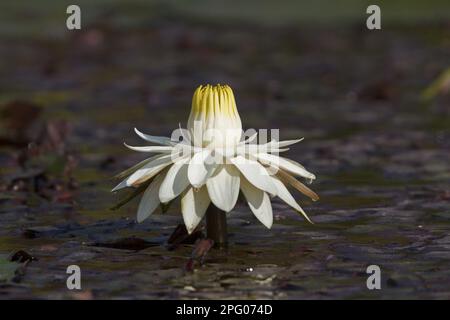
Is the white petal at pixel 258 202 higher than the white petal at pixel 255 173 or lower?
lower

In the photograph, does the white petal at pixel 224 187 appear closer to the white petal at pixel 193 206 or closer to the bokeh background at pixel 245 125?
the white petal at pixel 193 206

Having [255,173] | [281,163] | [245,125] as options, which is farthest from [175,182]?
[245,125]

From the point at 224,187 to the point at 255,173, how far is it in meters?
0.12

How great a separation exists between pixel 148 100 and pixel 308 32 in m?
3.17

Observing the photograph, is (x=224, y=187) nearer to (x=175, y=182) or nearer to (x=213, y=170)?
(x=213, y=170)

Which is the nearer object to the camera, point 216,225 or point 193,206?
point 193,206

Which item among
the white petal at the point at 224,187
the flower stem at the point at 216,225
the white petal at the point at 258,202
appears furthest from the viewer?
the flower stem at the point at 216,225

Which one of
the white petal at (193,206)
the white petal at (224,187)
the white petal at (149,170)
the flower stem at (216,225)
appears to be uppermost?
the white petal at (149,170)

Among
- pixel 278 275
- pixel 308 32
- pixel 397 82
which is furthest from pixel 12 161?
pixel 308 32

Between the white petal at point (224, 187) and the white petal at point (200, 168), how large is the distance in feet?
0.08

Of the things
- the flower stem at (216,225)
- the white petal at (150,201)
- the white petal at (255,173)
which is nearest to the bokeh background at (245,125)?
the flower stem at (216,225)

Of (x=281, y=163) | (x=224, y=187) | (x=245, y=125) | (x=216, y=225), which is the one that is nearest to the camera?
(x=224, y=187)

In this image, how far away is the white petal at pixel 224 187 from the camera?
3750 mm

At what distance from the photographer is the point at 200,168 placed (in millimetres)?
3826
